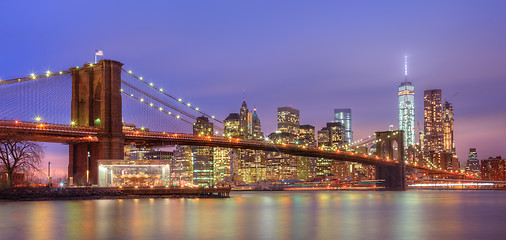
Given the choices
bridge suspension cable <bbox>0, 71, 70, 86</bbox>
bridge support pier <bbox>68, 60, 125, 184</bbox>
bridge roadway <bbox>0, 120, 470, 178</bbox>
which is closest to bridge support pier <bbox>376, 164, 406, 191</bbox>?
bridge roadway <bbox>0, 120, 470, 178</bbox>

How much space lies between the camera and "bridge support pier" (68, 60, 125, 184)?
6291 centimetres

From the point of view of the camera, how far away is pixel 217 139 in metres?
76.3

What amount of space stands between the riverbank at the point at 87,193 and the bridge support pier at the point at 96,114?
3998mm

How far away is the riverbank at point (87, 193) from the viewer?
179 ft

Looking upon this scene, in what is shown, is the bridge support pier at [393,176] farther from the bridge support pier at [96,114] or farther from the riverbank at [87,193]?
the bridge support pier at [96,114]

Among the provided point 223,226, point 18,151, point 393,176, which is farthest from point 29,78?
point 393,176

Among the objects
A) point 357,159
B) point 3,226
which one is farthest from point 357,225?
point 357,159

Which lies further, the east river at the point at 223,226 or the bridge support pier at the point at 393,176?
the bridge support pier at the point at 393,176

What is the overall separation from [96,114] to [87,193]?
1144 cm

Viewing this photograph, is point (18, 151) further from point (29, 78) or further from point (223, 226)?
point (223, 226)

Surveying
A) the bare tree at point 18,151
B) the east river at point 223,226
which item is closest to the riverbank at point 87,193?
the bare tree at point 18,151

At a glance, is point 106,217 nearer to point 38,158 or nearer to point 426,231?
point 426,231

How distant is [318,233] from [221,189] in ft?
131

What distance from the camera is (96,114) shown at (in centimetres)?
6494
